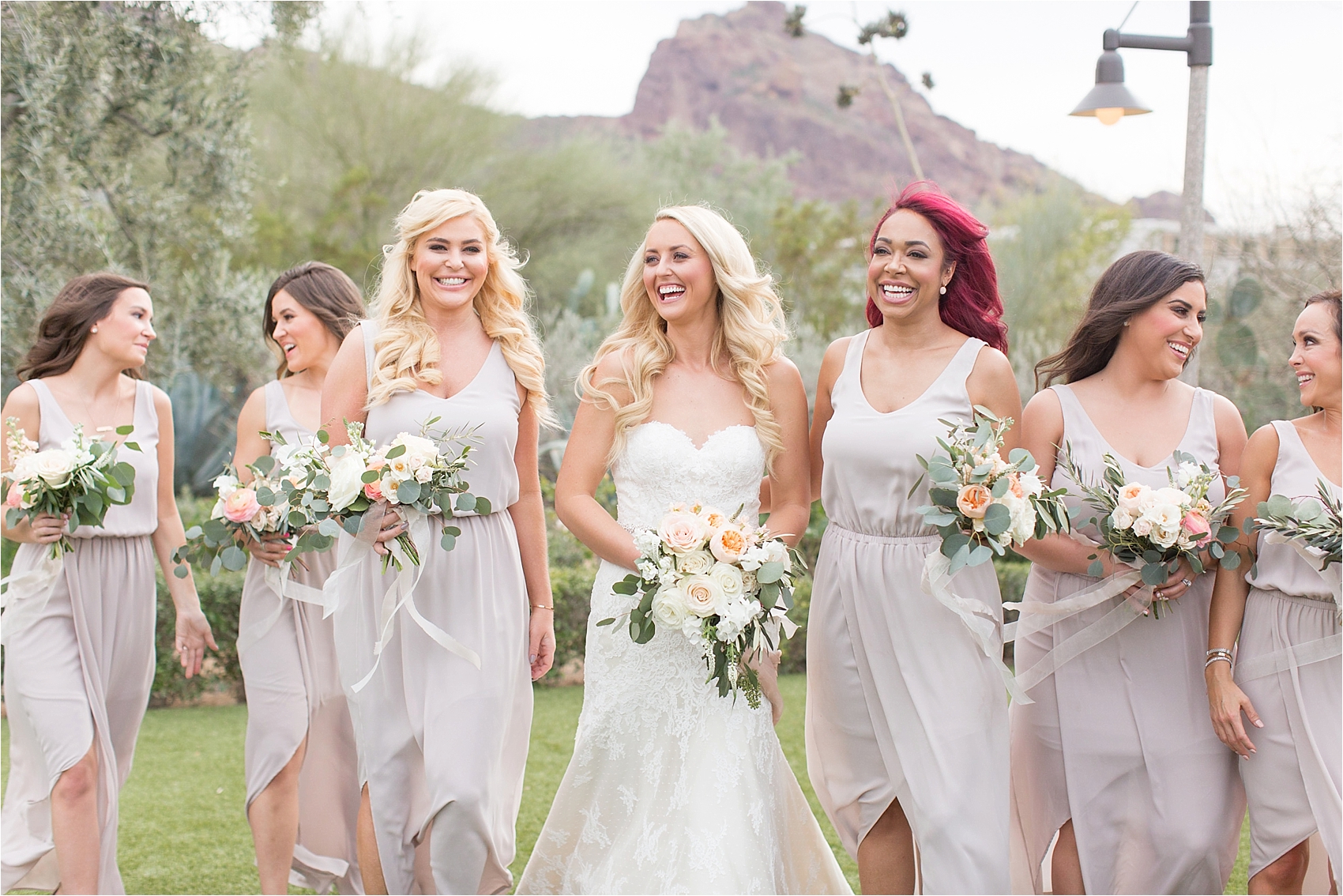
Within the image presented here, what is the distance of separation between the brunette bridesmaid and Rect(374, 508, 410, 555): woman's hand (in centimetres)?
148

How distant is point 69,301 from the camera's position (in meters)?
4.77

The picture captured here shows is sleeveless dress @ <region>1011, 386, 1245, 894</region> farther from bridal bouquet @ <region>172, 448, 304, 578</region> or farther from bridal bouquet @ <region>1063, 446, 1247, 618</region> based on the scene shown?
bridal bouquet @ <region>172, 448, 304, 578</region>

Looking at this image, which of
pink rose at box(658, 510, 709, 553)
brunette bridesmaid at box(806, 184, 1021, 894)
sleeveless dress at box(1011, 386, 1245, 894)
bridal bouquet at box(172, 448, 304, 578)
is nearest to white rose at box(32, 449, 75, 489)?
bridal bouquet at box(172, 448, 304, 578)

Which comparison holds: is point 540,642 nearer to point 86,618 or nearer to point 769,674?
point 769,674

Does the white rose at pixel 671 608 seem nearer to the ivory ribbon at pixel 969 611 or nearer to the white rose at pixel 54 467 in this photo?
the ivory ribbon at pixel 969 611

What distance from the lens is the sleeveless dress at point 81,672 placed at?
4336 millimetres

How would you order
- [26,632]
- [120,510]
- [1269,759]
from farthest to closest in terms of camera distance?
[120,510], [26,632], [1269,759]

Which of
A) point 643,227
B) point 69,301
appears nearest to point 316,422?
point 69,301

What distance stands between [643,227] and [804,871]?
22590 millimetres

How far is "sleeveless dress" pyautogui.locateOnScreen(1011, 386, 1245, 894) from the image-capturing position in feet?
12.7

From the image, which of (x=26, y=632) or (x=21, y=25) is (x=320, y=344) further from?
(x=21, y=25)

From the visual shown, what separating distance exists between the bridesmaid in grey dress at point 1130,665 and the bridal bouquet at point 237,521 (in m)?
2.64

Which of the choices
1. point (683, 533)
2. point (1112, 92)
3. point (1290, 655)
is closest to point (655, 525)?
point (683, 533)

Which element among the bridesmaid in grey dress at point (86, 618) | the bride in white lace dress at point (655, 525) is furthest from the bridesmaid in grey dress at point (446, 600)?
the bridesmaid in grey dress at point (86, 618)
